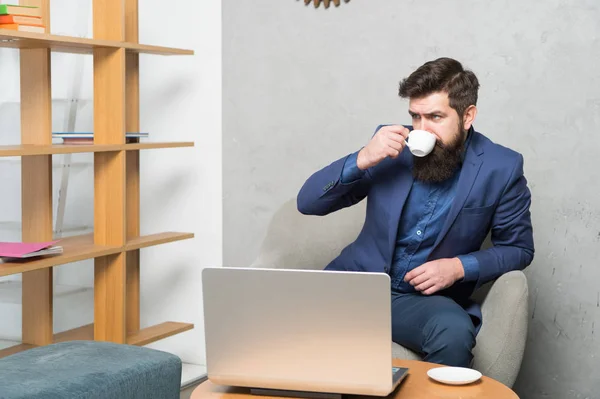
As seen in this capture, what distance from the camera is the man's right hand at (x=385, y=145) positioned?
96.1 inches

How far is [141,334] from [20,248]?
80 cm

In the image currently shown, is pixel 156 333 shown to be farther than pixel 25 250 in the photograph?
Yes

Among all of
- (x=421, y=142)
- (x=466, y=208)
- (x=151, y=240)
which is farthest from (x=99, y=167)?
(x=466, y=208)

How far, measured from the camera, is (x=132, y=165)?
10.8ft

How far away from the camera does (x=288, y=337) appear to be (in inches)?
63.1

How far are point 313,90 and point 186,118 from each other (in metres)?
0.64

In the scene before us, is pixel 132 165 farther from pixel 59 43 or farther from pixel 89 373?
pixel 89 373

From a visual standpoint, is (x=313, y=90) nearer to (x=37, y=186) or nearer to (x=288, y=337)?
(x=37, y=186)

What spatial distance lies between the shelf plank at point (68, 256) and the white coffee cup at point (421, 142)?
3.93 ft

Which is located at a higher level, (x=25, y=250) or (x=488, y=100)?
(x=488, y=100)

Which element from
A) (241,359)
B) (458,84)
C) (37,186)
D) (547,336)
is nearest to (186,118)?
(37,186)

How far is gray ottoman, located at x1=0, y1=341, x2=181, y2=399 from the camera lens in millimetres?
1569

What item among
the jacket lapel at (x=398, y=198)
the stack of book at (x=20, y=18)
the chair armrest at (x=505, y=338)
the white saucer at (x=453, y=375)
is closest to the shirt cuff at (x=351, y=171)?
the jacket lapel at (x=398, y=198)

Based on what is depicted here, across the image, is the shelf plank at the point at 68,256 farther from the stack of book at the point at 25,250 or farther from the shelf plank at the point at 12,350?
the shelf plank at the point at 12,350
